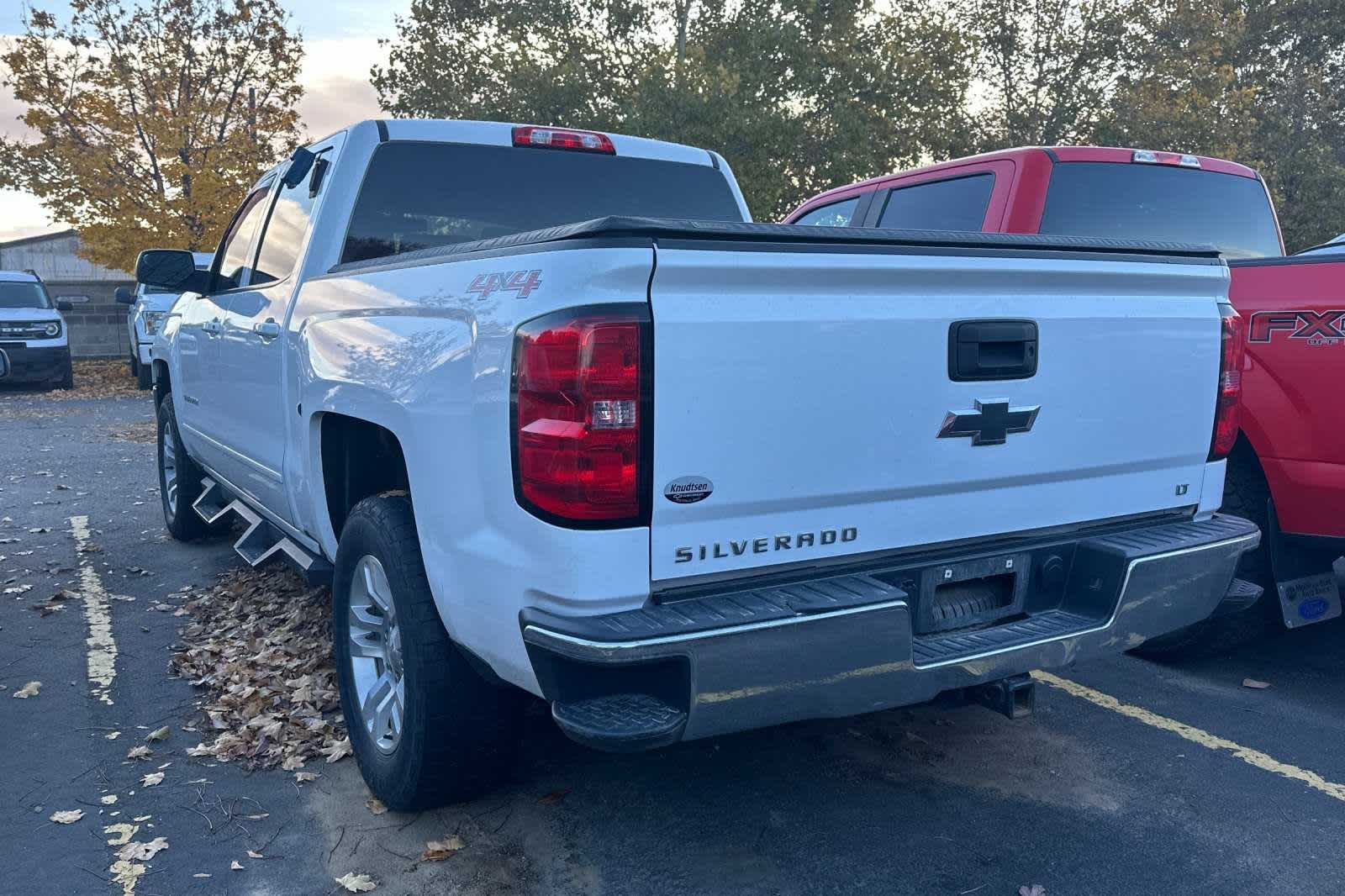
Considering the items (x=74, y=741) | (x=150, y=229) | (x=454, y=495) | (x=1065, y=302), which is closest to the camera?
(x=454, y=495)

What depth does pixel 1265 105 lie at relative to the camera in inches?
1138

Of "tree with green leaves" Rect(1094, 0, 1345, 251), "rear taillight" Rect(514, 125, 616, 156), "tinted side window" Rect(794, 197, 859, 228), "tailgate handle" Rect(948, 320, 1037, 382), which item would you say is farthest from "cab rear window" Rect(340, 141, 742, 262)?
"tree with green leaves" Rect(1094, 0, 1345, 251)

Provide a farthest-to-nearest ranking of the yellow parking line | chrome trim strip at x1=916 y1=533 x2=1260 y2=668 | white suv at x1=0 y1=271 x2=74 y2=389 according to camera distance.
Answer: white suv at x1=0 y1=271 x2=74 y2=389 → the yellow parking line → chrome trim strip at x1=916 y1=533 x2=1260 y2=668

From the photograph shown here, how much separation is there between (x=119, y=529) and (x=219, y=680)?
11.8ft

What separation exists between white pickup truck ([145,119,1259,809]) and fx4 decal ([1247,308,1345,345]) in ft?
2.78

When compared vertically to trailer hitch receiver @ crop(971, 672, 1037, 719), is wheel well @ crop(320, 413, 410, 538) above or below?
above

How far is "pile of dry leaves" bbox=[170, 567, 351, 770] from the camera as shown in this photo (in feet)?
12.9

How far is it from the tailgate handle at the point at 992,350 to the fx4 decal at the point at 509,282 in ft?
3.62

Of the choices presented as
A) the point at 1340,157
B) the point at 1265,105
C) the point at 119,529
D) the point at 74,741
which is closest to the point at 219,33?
the point at 119,529

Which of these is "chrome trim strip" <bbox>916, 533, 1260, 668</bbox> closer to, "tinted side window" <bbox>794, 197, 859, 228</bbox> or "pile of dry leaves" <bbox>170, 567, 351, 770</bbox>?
"pile of dry leaves" <bbox>170, 567, 351, 770</bbox>

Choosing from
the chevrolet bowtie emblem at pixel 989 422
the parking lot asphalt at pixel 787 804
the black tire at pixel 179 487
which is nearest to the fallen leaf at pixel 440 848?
the parking lot asphalt at pixel 787 804

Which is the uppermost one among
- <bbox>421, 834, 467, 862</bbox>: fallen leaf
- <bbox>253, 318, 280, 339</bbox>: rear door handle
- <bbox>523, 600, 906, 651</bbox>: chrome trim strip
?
<bbox>253, 318, 280, 339</bbox>: rear door handle

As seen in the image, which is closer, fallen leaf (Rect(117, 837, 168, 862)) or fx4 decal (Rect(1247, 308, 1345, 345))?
fallen leaf (Rect(117, 837, 168, 862))

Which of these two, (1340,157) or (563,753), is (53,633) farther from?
(1340,157)
